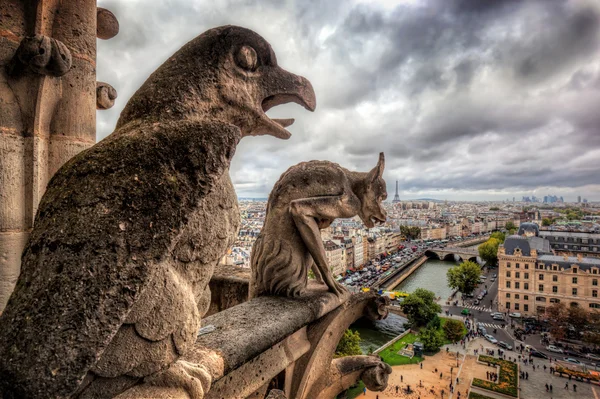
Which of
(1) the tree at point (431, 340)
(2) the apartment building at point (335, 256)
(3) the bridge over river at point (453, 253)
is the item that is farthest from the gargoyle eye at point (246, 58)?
(3) the bridge over river at point (453, 253)

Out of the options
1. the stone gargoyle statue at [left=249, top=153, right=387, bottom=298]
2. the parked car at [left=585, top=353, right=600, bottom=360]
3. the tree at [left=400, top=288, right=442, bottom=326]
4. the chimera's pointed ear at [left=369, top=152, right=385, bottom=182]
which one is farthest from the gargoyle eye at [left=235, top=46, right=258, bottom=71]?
the parked car at [left=585, top=353, right=600, bottom=360]

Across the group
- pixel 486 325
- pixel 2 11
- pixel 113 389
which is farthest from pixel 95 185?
pixel 486 325

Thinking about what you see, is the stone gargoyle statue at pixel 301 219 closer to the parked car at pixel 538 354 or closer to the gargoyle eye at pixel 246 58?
the gargoyle eye at pixel 246 58

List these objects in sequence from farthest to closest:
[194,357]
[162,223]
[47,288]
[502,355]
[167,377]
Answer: [502,355] → [194,357] → [167,377] → [162,223] → [47,288]

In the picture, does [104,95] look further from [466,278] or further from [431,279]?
[431,279]

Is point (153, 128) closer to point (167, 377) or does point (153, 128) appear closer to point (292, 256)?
point (167, 377)

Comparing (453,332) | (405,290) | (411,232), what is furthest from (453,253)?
(453,332)
